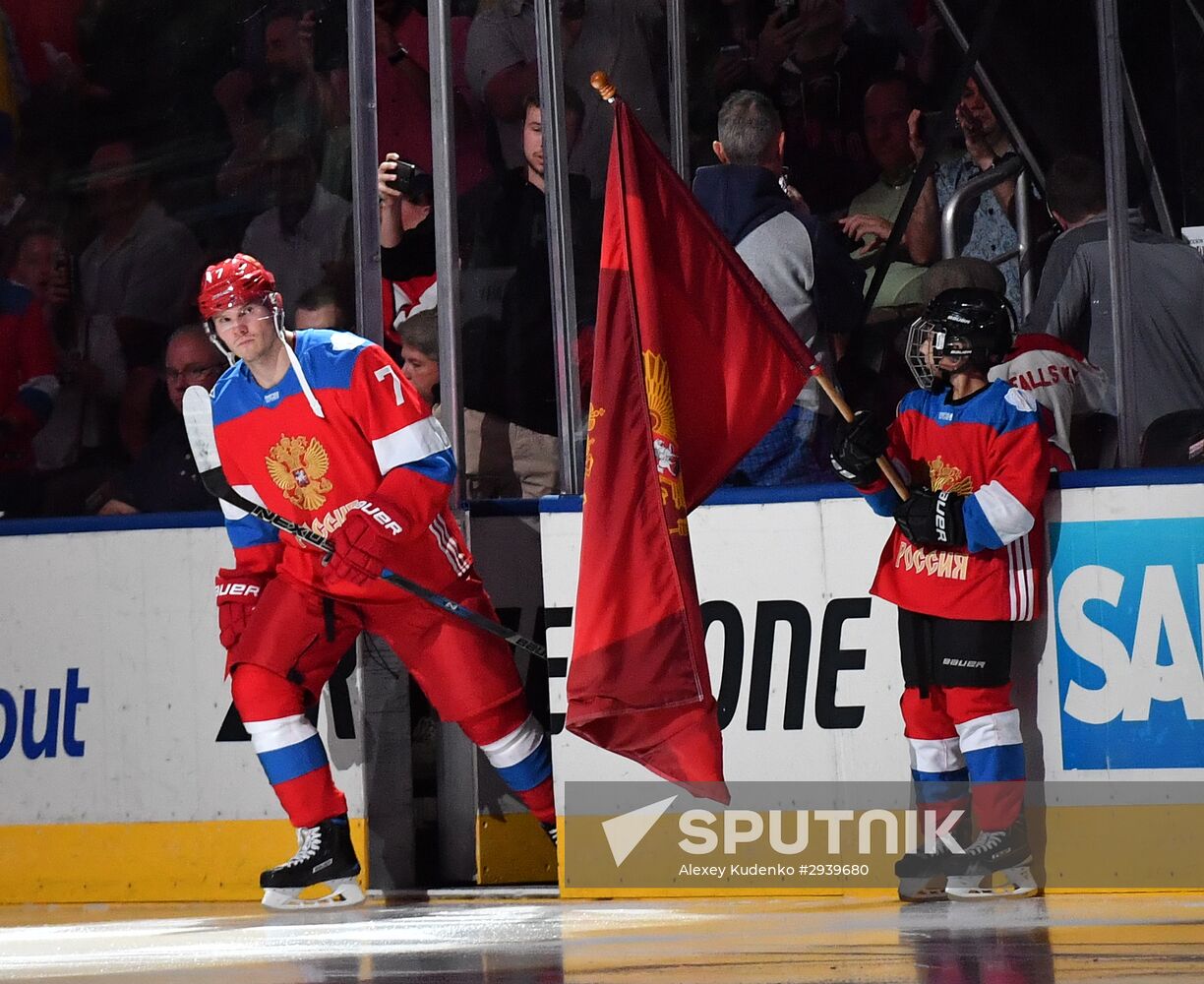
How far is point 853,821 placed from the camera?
18.2 feet

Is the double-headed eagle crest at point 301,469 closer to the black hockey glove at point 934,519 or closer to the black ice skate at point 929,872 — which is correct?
the black hockey glove at point 934,519

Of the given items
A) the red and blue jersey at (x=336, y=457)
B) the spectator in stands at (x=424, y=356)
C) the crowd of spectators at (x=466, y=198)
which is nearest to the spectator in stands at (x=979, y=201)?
the crowd of spectators at (x=466, y=198)

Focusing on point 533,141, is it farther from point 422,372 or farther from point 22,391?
point 22,391

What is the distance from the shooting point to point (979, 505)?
5.18m

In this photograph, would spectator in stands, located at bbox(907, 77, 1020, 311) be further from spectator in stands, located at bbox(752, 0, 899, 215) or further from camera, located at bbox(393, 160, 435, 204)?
camera, located at bbox(393, 160, 435, 204)

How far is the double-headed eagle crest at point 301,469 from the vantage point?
574 cm

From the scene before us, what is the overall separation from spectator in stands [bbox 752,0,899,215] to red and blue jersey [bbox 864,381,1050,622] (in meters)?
1.14

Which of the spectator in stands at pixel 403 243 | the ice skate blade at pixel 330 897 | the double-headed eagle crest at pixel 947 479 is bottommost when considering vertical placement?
the ice skate blade at pixel 330 897

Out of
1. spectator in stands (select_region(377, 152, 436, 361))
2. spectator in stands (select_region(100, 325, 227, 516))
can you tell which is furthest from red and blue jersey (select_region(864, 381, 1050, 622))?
spectator in stands (select_region(100, 325, 227, 516))

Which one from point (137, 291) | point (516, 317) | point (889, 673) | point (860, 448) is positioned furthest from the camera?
point (137, 291)

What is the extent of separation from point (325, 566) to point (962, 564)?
1736 mm

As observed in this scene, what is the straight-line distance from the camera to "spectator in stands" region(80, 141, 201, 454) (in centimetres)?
670

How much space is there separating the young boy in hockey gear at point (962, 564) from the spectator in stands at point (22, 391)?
2.86 meters

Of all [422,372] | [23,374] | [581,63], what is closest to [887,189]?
[581,63]
